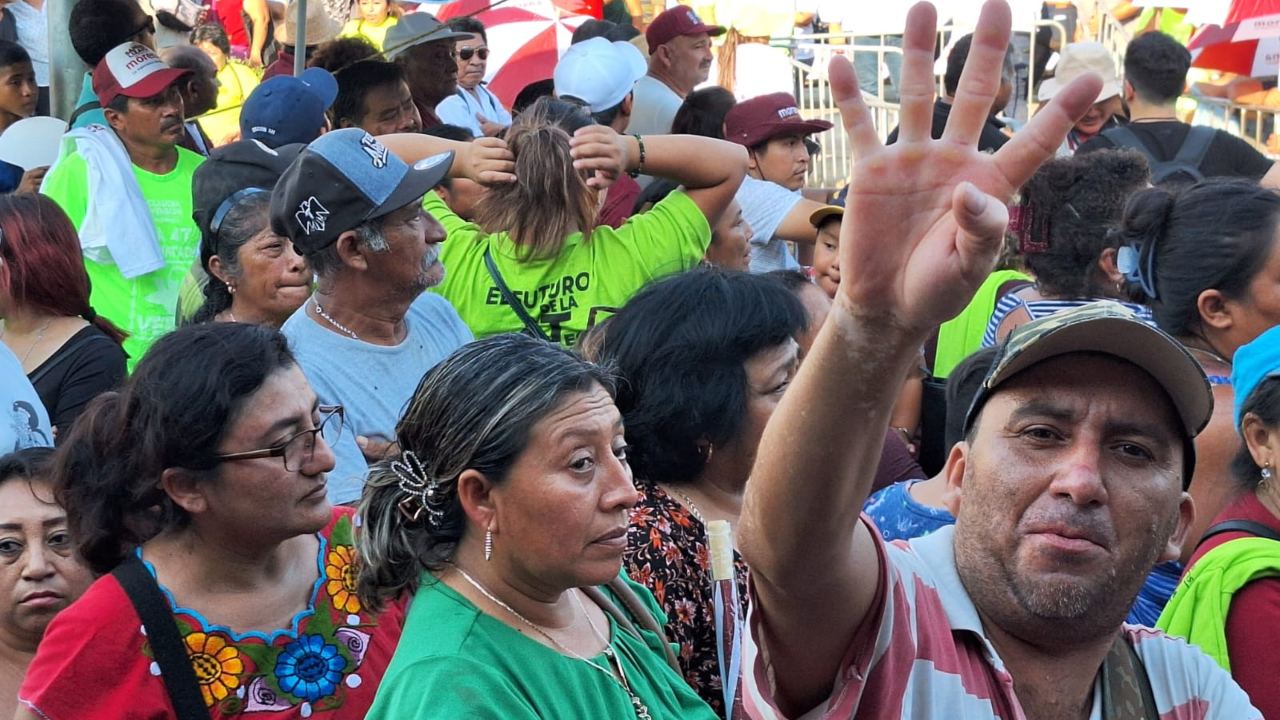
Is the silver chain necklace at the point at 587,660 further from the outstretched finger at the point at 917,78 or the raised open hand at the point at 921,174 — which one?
the outstretched finger at the point at 917,78

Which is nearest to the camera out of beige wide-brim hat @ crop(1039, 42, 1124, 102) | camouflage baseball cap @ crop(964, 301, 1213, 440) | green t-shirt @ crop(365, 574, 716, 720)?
camouflage baseball cap @ crop(964, 301, 1213, 440)

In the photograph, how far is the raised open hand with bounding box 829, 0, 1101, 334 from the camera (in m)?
1.78

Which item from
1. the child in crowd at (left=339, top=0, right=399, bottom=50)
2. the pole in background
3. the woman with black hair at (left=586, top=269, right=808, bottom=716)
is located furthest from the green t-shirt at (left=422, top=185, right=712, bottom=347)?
the child in crowd at (left=339, top=0, right=399, bottom=50)

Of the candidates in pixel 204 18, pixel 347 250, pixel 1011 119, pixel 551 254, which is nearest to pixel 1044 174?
pixel 551 254

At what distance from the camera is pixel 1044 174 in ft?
17.6

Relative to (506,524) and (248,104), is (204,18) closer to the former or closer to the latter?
(248,104)

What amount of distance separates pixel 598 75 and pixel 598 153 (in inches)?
107

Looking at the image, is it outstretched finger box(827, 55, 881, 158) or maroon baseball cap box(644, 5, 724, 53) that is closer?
outstretched finger box(827, 55, 881, 158)

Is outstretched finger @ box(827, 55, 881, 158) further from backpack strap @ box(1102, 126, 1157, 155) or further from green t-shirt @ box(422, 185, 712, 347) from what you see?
backpack strap @ box(1102, 126, 1157, 155)

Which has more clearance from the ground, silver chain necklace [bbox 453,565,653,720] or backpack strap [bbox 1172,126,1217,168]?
silver chain necklace [bbox 453,565,653,720]

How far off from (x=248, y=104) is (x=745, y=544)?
502 cm

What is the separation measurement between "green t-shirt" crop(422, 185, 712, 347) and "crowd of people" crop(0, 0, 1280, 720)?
2cm

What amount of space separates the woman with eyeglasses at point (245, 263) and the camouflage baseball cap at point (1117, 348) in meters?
3.02

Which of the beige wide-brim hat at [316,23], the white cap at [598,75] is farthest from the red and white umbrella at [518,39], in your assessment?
the white cap at [598,75]
